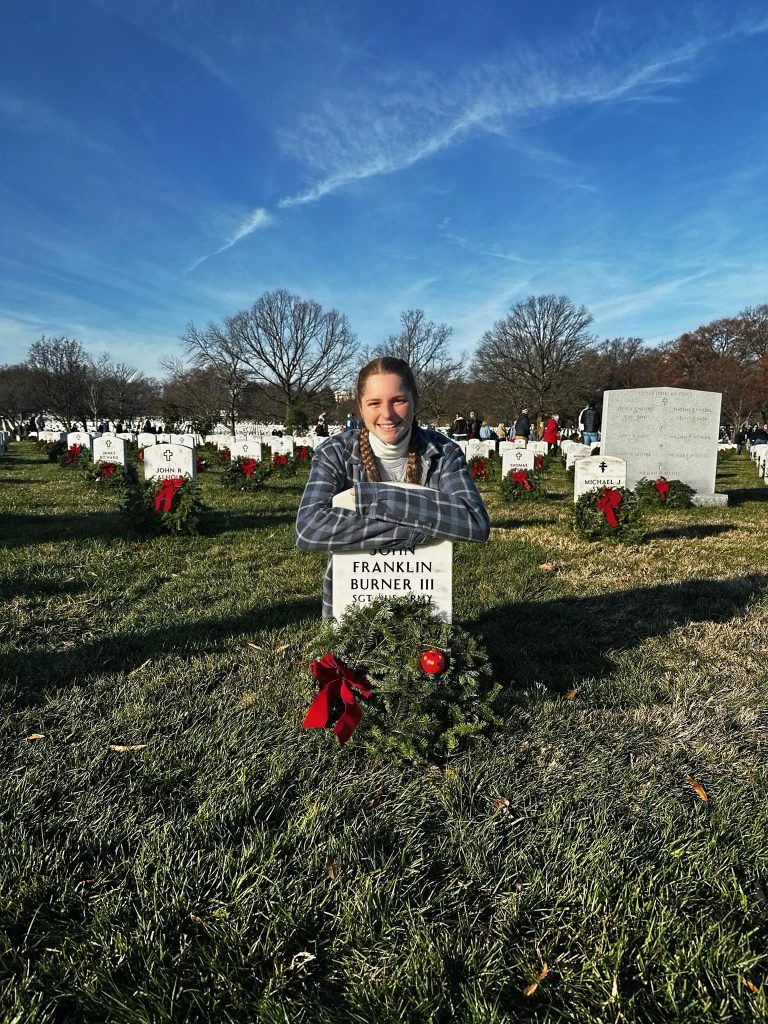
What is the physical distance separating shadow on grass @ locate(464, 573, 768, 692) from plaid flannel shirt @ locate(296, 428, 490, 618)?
1167 mm

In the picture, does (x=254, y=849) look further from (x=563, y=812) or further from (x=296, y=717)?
(x=563, y=812)

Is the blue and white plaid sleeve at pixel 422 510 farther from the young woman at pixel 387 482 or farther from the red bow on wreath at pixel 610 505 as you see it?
the red bow on wreath at pixel 610 505

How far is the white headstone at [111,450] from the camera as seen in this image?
43.6ft

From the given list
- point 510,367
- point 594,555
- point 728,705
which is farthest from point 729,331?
point 728,705

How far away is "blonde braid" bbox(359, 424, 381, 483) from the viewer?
273cm

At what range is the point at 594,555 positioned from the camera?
6.62 m

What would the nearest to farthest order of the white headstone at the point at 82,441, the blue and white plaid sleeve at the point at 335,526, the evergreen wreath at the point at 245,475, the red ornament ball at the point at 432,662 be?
1. the red ornament ball at the point at 432,662
2. the blue and white plaid sleeve at the point at 335,526
3. the evergreen wreath at the point at 245,475
4. the white headstone at the point at 82,441

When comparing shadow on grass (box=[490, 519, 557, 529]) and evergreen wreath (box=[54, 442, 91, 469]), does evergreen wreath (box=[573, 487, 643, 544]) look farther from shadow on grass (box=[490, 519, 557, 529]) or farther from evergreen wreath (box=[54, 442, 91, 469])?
evergreen wreath (box=[54, 442, 91, 469])

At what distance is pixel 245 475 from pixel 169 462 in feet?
14.6

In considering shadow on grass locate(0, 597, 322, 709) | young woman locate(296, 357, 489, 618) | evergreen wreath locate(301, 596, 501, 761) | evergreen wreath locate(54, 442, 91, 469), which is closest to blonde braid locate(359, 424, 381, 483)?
young woman locate(296, 357, 489, 618)

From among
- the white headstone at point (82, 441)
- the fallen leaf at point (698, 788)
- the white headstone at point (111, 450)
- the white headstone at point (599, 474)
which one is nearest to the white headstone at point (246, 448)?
the white headstone at point (111, 450)

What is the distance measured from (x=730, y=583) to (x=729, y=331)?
53.2 m

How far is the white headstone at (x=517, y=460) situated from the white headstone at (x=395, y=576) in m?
9.80

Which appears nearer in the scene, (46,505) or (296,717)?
(296,717)
